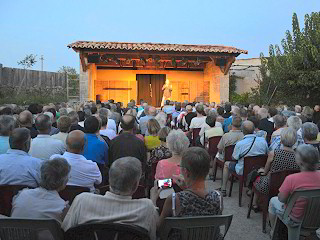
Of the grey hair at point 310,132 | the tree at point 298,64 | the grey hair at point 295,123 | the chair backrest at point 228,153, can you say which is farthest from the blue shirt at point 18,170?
the tree at point 298,64

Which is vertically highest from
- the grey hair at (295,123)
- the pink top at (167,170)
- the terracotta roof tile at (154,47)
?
the terracotta roof tile at (154,47)

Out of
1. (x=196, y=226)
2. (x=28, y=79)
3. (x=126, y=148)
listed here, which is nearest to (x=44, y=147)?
(x=126, y=148)

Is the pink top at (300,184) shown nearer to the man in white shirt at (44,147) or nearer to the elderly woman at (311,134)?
the elderly woman at (311,134)

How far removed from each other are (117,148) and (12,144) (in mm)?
1346

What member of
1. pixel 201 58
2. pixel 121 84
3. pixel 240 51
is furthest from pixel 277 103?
pixel 121 84

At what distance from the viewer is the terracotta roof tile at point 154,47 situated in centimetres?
1401

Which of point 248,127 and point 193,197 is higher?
point 248,127

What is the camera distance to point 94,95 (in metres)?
17.0

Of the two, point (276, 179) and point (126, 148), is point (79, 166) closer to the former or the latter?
point (126, 148)

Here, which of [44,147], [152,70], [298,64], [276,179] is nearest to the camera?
[276,179]

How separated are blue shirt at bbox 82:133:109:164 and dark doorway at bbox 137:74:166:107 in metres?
15.4

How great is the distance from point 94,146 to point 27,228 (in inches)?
83.8

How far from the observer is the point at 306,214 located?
2850 millimetres

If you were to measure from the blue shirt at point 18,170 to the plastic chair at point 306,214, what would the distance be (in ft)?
7.47
